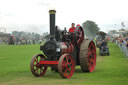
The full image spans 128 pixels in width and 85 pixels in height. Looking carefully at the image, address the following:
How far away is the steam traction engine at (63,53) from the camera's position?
25.1ft

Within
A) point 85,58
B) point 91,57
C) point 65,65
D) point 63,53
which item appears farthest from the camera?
point 91,57

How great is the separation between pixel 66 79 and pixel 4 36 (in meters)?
76.0

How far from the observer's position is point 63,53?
804cm

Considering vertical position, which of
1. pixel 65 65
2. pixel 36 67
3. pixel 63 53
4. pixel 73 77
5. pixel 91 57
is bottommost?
pixel 73 77

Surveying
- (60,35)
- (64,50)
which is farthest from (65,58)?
(60,35)

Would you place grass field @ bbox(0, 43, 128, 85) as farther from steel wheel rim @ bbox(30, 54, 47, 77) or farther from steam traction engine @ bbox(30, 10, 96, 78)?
steam traction engine @ bbox(30, 10, 96, 78)

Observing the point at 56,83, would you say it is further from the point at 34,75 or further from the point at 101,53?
the point at 101,53

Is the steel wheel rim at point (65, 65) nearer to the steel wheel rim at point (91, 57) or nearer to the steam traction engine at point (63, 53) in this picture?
the steam traction engine at point (63, 53)

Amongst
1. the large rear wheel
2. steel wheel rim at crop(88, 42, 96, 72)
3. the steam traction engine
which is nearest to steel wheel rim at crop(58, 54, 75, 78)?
the steam traction engine

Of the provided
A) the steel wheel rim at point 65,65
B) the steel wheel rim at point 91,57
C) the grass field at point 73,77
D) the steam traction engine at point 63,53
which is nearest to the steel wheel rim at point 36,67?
the steam traction engine at point 63,53

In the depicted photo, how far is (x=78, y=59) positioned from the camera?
29.8 feet

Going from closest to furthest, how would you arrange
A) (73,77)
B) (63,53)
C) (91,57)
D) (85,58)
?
(73,77) → (63,53) → (85,58) → (91,57)

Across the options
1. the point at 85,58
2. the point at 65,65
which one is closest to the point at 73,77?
the point at 65,65

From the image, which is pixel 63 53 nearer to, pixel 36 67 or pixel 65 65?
pixel 65 65
